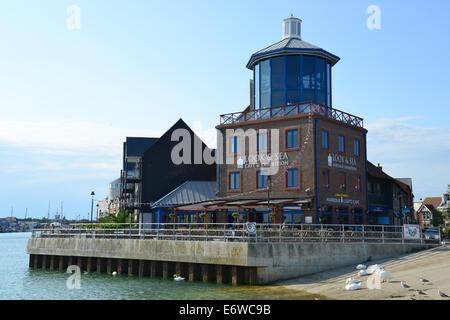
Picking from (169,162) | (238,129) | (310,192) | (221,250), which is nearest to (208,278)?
(221,250)

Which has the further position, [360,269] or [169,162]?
[169,162]

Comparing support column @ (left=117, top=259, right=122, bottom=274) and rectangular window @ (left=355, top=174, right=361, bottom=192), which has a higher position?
rectangular window @ (left=355, top=174, right=361, bottom=192)

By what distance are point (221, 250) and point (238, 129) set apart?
617 inches

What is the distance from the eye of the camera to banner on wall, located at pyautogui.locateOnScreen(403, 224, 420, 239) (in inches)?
1214

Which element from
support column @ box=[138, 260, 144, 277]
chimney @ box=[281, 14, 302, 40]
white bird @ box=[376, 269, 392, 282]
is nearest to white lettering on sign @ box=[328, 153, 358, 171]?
chimney @ box=[281, 14, 302, 40]

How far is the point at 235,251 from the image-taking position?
2655 cm

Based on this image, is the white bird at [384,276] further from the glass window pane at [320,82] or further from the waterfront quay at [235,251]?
the glass window pane at [320,82]

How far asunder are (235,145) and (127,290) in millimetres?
17926

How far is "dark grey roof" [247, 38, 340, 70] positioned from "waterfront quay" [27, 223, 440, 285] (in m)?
16.0

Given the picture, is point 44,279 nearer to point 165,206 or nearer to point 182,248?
point 182,248

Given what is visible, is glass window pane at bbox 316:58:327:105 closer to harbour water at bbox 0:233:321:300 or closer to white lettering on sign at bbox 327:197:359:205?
white lettering on sign at bbox 327:197:359:205

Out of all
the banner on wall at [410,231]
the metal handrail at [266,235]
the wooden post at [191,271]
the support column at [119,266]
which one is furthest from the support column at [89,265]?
the banner on wall at [410,231]

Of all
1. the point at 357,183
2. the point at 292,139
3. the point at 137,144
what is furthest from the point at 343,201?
the point at 137,144
